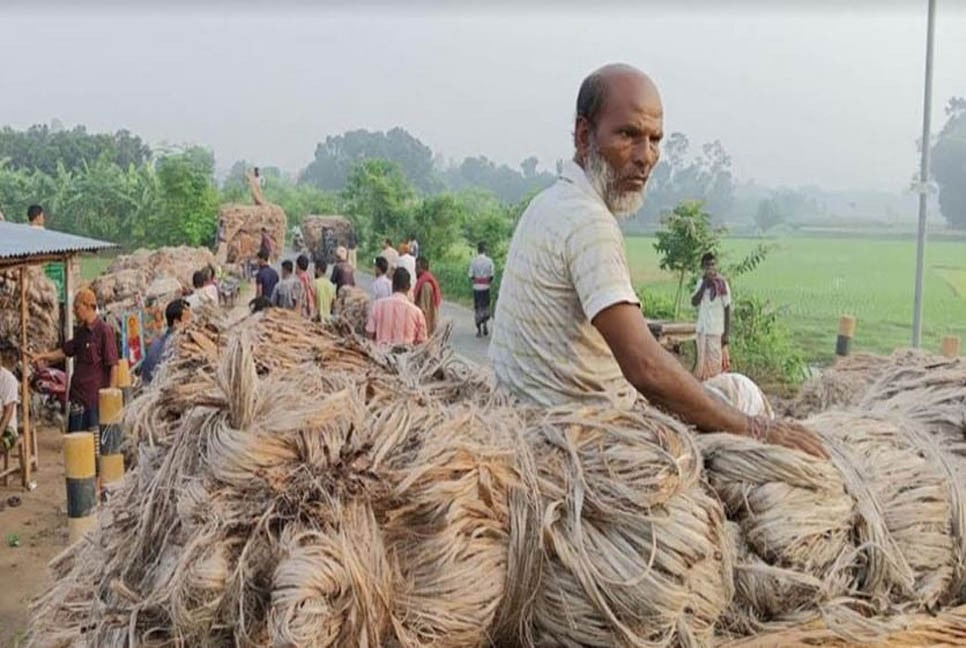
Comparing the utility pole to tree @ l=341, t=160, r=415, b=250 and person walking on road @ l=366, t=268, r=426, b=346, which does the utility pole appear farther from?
tree @ l=341, t=160, r=415, b=250

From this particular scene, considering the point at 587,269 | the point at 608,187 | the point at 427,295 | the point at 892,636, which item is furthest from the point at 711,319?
the point at 892,636

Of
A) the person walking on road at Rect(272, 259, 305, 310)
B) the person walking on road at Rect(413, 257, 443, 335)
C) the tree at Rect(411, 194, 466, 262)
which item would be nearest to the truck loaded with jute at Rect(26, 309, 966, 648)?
the person walking on road at Rect(272, 259, 305, 310)

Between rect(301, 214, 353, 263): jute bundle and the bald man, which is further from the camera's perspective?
rect(301, 214, 353, 263): jute bundle

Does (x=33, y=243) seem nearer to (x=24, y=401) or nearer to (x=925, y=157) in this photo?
(x=24, y=401)

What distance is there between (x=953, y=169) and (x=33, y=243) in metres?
12.9

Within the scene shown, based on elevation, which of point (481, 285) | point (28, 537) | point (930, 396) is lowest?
point (28, 537)

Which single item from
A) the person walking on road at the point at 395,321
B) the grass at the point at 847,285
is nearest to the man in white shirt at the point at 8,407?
the person walking on road at the point at 395,321

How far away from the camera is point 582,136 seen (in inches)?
85.1

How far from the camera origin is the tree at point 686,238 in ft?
44.2

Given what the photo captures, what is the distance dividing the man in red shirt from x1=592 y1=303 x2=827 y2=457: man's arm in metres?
6.28

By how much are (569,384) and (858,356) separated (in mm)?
1911

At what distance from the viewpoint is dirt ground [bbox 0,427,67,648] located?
5.61 meters

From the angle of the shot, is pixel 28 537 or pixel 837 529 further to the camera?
pixel 28 537

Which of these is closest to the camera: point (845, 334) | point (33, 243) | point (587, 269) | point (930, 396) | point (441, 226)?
point (587, 269)
